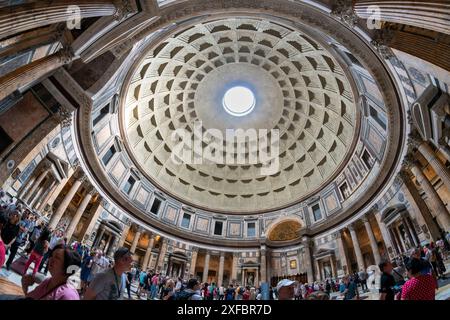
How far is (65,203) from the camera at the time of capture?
693 inches

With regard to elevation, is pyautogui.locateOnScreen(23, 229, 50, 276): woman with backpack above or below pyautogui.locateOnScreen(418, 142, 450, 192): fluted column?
below

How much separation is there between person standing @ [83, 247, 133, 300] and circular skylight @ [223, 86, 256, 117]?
30487 mm

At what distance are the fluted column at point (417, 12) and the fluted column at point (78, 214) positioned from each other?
69.2 feet

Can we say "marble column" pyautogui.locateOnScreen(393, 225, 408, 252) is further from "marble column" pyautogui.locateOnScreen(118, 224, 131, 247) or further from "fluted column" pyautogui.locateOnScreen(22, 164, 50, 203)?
"fluted column" pyautogui.locateOnScreen(22, 164, 50, 203)

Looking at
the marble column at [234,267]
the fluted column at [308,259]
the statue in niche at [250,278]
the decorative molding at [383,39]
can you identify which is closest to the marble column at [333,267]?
the fluted column at [308,259]

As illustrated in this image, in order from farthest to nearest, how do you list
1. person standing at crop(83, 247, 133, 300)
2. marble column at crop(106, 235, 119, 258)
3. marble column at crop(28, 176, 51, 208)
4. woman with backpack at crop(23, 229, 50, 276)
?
1. marble column at crop(106, 235, 119, 258)
2. marble column at crop(28, 176, 51, 208)
3. woman with backpack at crop(23, 229, 50, 276)
4. person standing at crop(83, 247, 133, 300)

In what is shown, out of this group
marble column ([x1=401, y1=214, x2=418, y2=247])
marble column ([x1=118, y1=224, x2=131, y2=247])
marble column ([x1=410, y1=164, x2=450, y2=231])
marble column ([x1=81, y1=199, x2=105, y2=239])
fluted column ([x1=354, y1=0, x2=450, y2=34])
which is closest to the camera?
fluted column ([x1=354, y1=0, x2=450, y2=34])

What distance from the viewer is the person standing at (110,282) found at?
10.4ft

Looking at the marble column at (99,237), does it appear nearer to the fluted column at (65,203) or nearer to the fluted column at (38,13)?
the fluted column at (65,203)

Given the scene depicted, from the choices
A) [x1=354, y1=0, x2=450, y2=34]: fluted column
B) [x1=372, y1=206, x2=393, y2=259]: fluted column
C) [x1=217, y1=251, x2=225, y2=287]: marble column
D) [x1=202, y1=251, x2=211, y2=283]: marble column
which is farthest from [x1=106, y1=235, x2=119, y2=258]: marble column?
[x1=354, y1=0, x2=450, y2=34]: fluted column

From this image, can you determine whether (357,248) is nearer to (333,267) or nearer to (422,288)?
(333,267)

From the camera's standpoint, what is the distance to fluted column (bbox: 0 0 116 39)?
6.86 m
